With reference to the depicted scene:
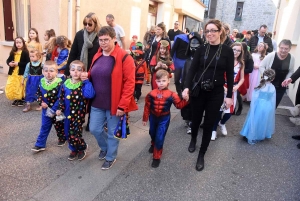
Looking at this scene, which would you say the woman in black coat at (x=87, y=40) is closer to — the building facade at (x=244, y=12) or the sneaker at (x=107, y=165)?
the sneaker at (x=107, y=165)

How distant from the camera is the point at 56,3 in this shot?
6.58m

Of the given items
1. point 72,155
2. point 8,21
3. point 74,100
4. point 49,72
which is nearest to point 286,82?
point 74,100

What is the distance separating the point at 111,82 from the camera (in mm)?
2807

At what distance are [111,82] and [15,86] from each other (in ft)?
11.0

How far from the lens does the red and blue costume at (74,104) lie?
2.96 metres

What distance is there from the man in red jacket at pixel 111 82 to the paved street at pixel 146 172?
64cm

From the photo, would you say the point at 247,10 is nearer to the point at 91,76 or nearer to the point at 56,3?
the point at 56,3

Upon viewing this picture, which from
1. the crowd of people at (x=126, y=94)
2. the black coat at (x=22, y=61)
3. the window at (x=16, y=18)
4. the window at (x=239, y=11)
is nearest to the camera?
the crowd of people at (x=126, y=94)

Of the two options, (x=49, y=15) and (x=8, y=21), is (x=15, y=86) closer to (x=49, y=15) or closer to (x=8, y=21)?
(x=49, y=15)

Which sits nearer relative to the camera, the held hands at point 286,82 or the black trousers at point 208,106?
the black trousers at point 208,106

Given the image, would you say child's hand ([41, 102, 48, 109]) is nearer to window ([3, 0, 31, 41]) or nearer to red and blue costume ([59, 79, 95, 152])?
red and blue costume ([59, 79, 95, 152])

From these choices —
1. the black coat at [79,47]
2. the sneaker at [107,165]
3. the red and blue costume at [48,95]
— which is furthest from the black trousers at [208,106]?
the red and blue costume at [48,95]

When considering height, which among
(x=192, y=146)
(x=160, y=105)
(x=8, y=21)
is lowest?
(x=192, y=146)

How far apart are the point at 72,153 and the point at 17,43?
10.5ft
